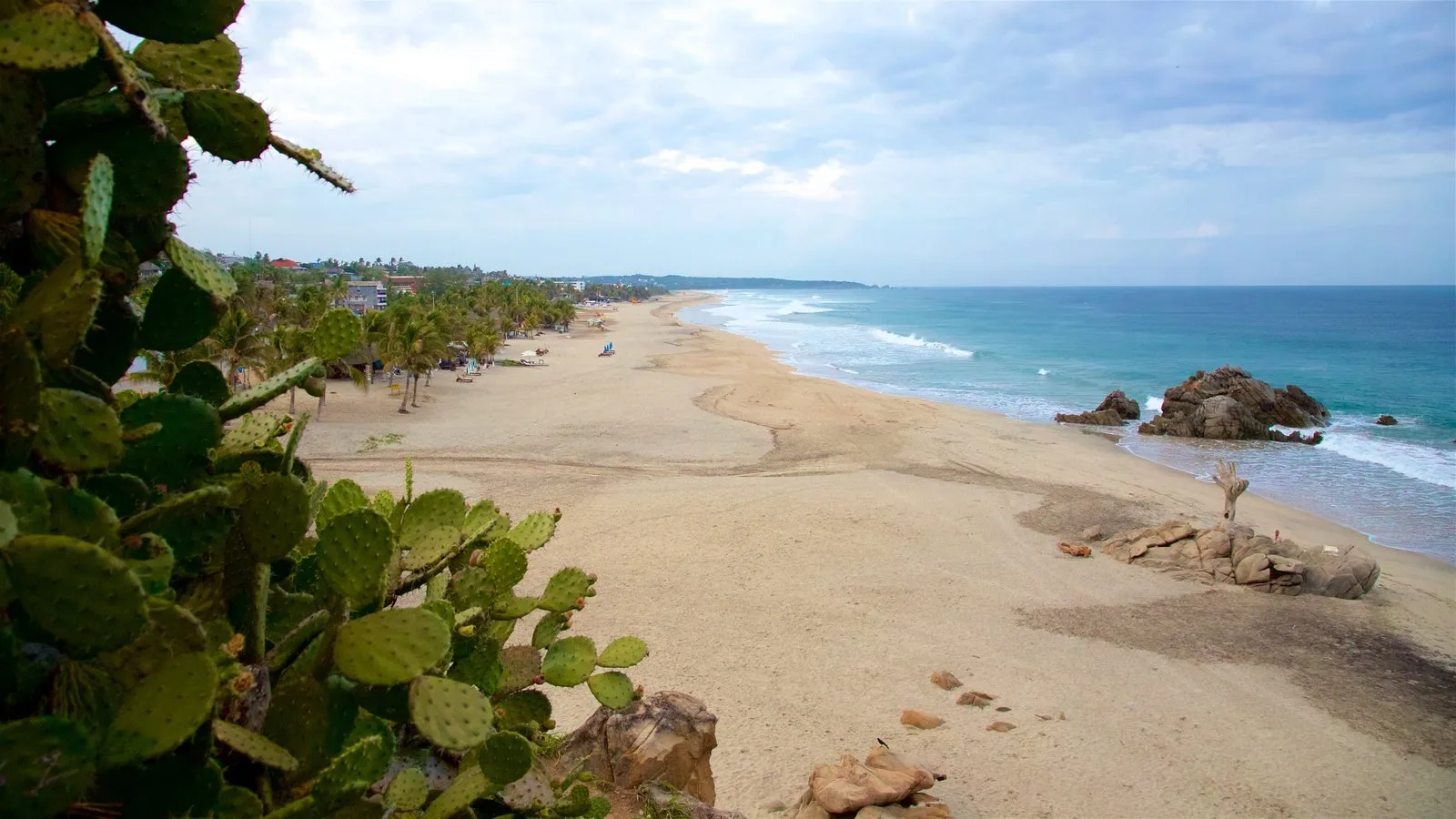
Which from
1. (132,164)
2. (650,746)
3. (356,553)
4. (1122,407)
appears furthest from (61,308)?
(1122,407)

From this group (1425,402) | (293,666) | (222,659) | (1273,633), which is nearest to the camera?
(222,659)

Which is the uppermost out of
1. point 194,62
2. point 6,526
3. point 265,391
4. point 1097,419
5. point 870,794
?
point 194,62

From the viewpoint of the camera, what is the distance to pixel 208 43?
2023 mm

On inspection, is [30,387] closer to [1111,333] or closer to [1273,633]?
[1273,633]

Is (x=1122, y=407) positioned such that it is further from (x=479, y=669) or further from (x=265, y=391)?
(x=265, y=391)

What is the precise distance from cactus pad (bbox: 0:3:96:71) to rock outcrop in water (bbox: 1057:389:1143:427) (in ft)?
114

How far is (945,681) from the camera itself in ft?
32.5

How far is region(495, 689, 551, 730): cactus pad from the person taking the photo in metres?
3.46

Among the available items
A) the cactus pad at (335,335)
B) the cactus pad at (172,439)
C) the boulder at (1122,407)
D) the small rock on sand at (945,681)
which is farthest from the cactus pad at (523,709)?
the boulder at (1122,407)

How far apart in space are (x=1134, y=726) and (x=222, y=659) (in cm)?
959

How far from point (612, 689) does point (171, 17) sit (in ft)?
10.1

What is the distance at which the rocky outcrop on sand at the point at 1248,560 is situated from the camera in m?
13.9

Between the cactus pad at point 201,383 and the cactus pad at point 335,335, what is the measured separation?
29 cm

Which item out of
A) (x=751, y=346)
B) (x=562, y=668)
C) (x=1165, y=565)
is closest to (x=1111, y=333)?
(x=751, y=346)
